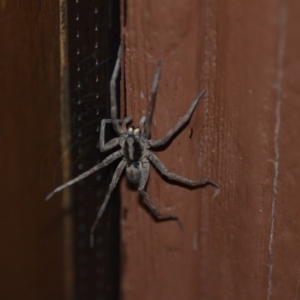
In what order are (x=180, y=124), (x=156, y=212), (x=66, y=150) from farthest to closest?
(x=66, y=150) → (x=156, y=212) → (x=180, y=124)

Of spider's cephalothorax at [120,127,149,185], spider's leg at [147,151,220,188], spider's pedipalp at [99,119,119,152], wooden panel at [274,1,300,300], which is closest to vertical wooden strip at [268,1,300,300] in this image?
wooden panel at [274,1,300,300]

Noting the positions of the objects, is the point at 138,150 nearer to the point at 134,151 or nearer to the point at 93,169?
the point at 134,151

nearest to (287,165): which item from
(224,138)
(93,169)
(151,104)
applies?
(224,138)

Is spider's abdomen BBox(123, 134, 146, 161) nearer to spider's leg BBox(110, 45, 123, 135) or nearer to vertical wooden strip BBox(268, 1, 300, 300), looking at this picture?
spider's leg BBox(110, 45, 123, 135)

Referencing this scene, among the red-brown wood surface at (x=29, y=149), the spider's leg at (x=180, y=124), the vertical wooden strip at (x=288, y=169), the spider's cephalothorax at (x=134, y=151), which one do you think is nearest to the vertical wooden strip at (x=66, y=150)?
the red-brown wood surface at (x=29, y=149)

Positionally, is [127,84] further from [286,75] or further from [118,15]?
[286,75]

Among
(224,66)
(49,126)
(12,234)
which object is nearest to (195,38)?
(224,66)
